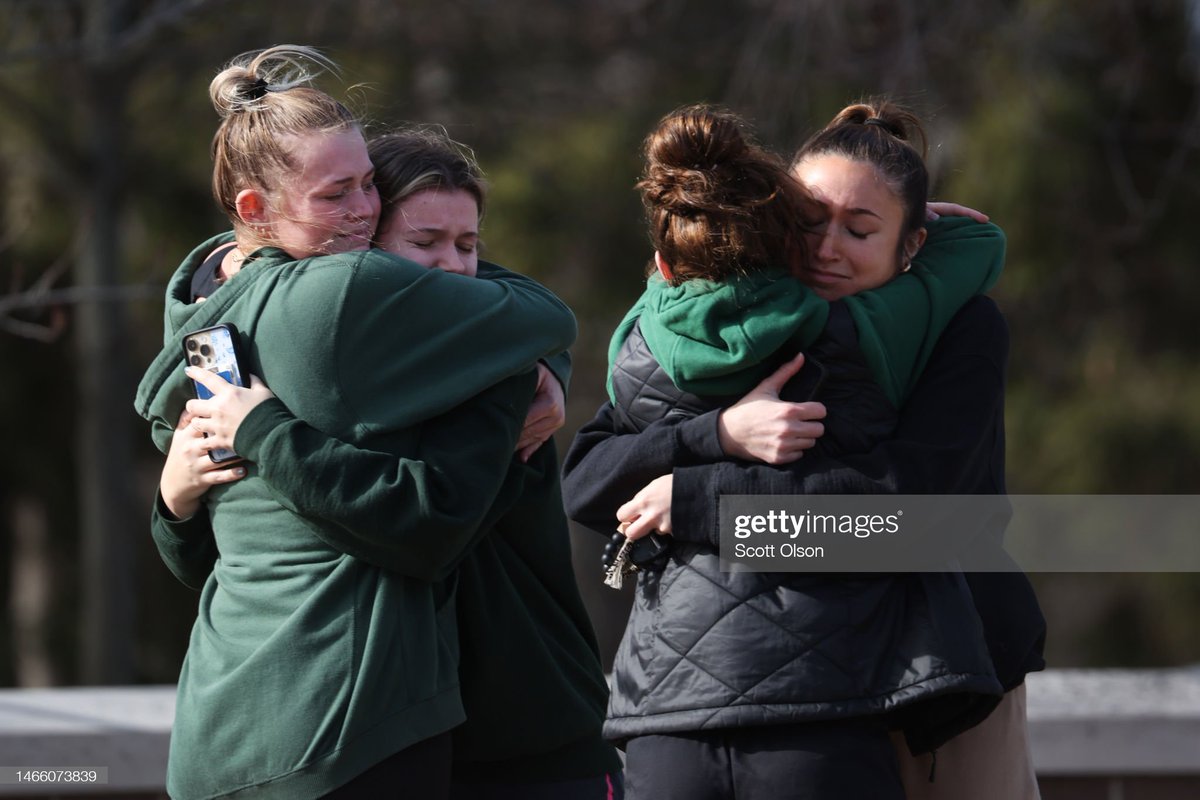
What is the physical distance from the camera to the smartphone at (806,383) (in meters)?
2.08

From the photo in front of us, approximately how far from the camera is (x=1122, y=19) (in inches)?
241

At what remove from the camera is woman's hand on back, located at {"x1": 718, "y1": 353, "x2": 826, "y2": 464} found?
2035 millimetres


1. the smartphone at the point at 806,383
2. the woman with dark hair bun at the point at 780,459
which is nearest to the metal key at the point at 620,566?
the woman with dark hair bun at the point at 780,459

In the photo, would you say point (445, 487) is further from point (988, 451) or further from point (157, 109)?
point (157, 109)

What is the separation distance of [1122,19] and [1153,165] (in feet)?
3.38

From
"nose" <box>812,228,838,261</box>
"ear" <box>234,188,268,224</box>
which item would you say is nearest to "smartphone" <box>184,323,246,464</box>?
"ear" <box>234,188,268,224</box>

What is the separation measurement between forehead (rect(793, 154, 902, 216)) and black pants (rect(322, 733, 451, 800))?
0.95 meters

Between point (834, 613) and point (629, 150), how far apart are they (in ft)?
18.9

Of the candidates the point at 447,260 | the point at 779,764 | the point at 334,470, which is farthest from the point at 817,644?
the point at 447,260

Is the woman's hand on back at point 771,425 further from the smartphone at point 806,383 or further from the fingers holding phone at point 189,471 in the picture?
the fingers holding phone at point 189,471

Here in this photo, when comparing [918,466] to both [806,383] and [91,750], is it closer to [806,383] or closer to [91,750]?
[806,383]

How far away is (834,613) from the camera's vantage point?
6.57 feet

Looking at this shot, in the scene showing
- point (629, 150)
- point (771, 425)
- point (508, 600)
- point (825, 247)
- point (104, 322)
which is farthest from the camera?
point (629, 150)

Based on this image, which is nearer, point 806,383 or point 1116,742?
point 806,383
